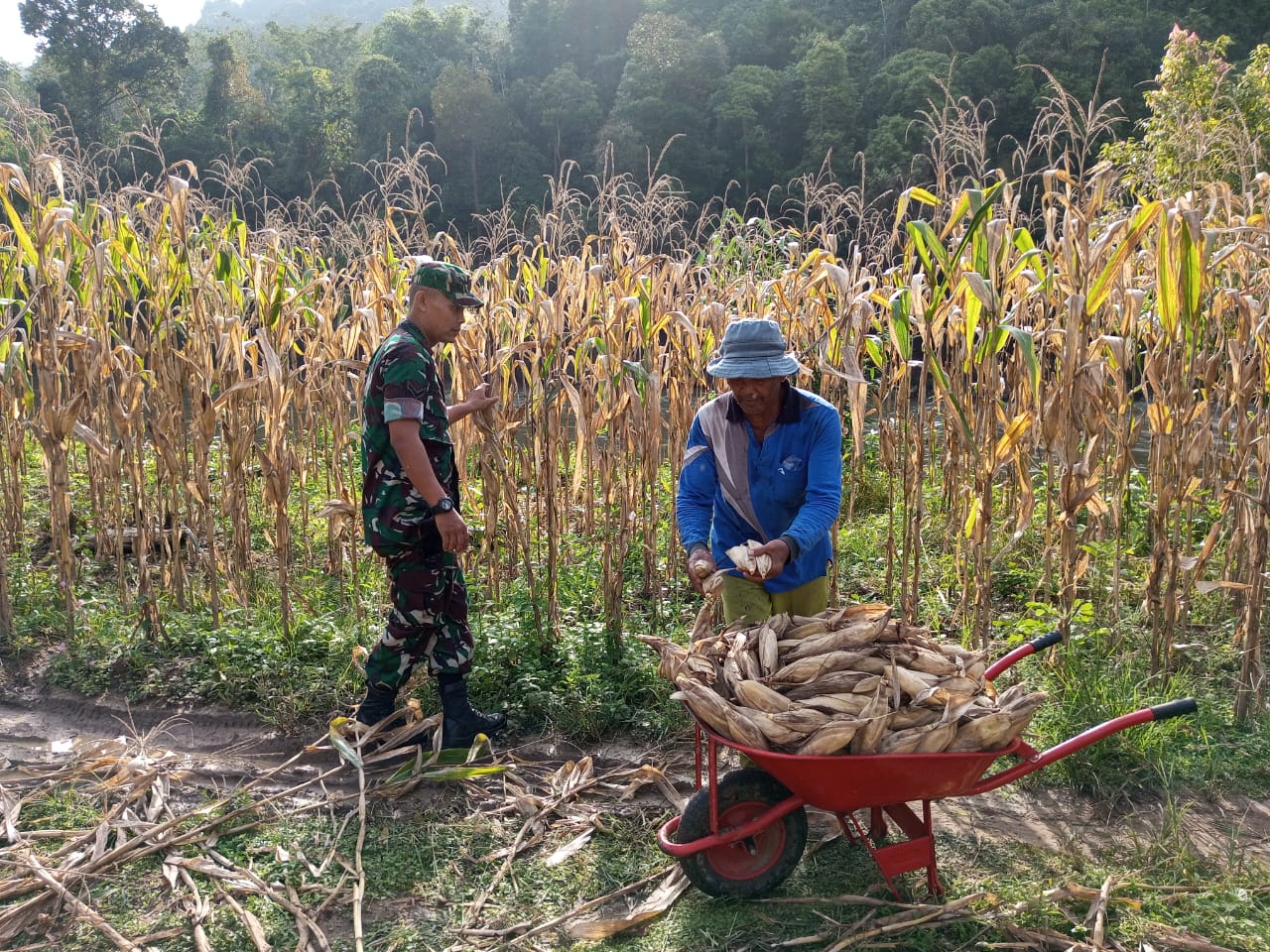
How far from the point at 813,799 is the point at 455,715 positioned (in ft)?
5.66

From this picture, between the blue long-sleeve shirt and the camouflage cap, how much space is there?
985 millimetres

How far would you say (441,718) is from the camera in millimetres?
3783

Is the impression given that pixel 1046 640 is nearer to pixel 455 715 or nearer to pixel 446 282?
pixel 455 715

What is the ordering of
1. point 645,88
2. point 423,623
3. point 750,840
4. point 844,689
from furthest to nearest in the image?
1. point 645,88
2. point 423,623
3. point 750,840
4. point 844,689

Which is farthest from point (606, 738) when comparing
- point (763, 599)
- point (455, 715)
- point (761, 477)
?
point (761, 477)

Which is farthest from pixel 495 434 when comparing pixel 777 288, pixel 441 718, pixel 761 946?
pixel 761 946

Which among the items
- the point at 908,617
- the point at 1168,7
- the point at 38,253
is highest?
the point at 1168,7

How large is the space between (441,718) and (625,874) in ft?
3.80

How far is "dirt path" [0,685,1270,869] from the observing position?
3.06 meters

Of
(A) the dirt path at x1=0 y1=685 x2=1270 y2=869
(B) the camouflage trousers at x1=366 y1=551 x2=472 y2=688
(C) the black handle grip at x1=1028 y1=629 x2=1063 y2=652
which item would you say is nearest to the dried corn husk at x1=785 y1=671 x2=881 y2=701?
(C) the black handle grip at x1=1028 y1=629 x2=1063 y2=652

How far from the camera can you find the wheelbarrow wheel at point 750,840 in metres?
2.65

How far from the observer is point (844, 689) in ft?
8.43

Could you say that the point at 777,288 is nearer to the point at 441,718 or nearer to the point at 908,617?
the point at 908,617

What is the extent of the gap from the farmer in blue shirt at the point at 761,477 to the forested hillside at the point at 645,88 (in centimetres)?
1565
